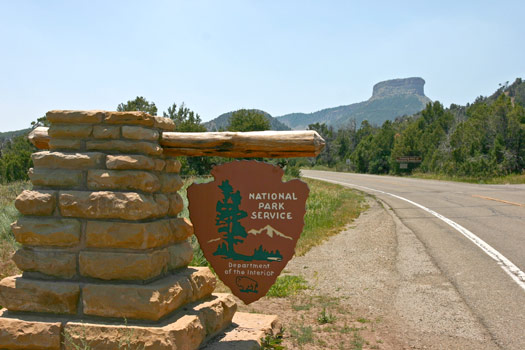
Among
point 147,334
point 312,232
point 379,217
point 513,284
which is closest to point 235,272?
point 147,334

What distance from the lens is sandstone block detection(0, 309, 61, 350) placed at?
3.84 m

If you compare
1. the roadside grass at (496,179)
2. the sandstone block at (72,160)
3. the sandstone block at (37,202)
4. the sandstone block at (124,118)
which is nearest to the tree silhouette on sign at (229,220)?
the sandstone block at (124,118)

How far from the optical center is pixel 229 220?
4379mm

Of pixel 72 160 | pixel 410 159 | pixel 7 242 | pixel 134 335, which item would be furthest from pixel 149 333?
pixel 410 159

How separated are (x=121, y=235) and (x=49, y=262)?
71 cm

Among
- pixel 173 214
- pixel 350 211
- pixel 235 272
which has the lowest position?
pixel 350 211

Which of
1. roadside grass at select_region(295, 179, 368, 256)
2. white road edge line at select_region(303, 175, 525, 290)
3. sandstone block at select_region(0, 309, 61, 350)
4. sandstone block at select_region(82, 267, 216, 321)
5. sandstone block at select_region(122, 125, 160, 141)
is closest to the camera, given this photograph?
sandstone block at select_region(82, 267, 216, 321)

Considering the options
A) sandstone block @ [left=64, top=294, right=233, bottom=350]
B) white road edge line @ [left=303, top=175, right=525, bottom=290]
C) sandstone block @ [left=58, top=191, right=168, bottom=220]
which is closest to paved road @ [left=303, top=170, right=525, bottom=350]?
white road edge line @ [left=303, top=175, right=525, bottom=290]

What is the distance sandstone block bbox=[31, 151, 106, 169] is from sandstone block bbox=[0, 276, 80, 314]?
1.00 metres

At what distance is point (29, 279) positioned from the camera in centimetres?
404

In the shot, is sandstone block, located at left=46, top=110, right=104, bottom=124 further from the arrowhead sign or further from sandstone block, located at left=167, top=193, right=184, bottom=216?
the arrowhead sign

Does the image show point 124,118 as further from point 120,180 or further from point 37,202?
point 37,202

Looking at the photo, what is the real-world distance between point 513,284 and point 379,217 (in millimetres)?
8118

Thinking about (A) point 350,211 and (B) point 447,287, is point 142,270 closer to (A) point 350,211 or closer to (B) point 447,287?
(B) point 447,287
